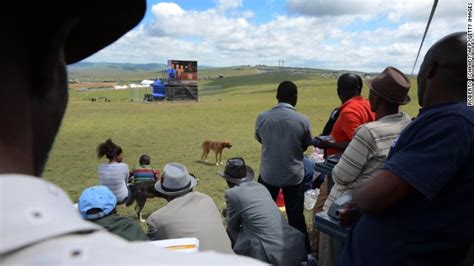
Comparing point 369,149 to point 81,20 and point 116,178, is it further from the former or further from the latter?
point 116,178

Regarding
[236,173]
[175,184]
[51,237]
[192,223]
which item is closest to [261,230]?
[192,223]

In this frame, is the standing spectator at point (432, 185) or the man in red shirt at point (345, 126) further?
the man in red shirt at point (345, 126)

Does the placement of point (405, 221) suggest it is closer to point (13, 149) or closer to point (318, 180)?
point (13, 149)

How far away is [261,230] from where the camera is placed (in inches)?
135

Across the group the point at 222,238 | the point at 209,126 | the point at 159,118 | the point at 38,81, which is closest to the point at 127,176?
the point at 222,238

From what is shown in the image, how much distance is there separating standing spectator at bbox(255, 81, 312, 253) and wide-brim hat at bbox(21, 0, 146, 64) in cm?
359

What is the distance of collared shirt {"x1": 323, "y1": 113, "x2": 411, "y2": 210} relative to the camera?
2584 millimetres

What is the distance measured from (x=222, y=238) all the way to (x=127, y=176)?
3.21 meters

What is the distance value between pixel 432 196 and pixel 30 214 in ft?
4.90

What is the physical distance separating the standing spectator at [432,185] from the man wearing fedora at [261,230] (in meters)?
1.60

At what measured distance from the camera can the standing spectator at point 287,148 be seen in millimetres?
4426

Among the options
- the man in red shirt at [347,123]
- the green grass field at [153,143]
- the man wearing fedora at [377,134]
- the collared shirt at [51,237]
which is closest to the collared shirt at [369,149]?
the man wearing fedora at [377,134]

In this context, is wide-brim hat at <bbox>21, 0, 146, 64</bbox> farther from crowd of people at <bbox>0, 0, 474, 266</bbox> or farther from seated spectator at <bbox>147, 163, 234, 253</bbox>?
seated spectator at <bbox>147, 163, 234, 253</bbox>

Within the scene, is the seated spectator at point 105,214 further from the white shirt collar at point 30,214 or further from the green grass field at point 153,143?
the green grass field at point 153,143
